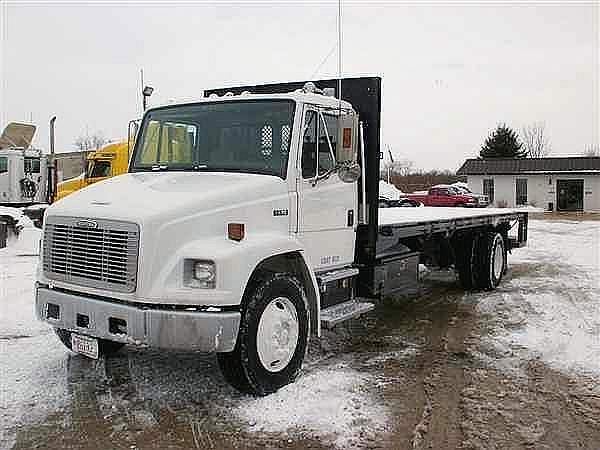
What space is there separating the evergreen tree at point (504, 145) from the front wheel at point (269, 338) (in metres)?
53.0

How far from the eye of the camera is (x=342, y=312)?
6227 millimetres

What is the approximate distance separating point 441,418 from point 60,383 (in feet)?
10.8

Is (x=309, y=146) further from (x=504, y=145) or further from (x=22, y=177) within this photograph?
(x=504, y=145)

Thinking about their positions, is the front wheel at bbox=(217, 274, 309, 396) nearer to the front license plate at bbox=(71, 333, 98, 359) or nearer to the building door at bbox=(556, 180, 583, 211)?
the front license plate at bbox=(71, 333, 98, 359)

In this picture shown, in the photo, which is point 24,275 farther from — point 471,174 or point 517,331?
point 471,174

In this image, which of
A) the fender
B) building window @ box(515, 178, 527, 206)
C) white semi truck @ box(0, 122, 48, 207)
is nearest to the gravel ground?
the fender

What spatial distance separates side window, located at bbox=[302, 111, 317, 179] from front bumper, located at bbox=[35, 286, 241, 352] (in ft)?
5.46

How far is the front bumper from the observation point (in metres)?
4.61

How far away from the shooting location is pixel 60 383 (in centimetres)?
561

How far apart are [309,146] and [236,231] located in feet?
4.17

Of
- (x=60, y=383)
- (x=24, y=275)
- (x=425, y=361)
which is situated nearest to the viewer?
(x=60, y=383)

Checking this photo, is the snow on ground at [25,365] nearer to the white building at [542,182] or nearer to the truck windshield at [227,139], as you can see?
the truck windshield at [227,139]

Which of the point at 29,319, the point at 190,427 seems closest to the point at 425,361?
the point at 190,427

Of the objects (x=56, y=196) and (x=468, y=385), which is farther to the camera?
(x=56, y=196)
